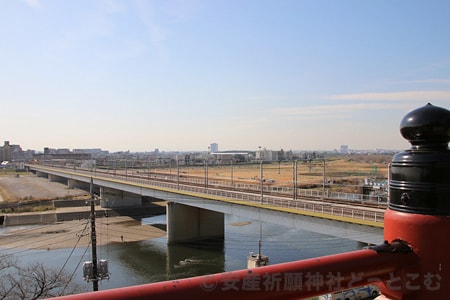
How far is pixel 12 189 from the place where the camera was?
77688 millimetres

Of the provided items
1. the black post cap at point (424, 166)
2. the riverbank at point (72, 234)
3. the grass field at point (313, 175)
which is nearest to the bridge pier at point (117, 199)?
the riverbank at point (72, 234)

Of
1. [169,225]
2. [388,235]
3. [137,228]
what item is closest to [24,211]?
[137,228]

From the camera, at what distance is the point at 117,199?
188 ft

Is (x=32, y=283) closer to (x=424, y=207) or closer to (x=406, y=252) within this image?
(x=406, y=252)

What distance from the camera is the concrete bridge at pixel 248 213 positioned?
58.7 ft

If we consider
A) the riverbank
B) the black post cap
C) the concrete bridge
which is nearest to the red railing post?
the black post cap

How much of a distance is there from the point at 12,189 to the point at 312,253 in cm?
7077

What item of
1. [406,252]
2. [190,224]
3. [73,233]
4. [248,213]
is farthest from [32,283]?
[406,252]

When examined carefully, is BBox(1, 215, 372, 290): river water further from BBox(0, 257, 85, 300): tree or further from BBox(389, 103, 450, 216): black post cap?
BBox(389, 103, 450, 216): black post cap

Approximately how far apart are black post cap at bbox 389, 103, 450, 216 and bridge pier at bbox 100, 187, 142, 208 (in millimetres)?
57765

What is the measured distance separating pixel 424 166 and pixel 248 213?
944 inches

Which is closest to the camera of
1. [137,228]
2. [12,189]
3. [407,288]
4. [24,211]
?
[407,288]

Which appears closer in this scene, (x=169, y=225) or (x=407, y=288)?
(x=407, y=288)

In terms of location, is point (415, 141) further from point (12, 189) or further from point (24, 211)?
point (12, 189)
